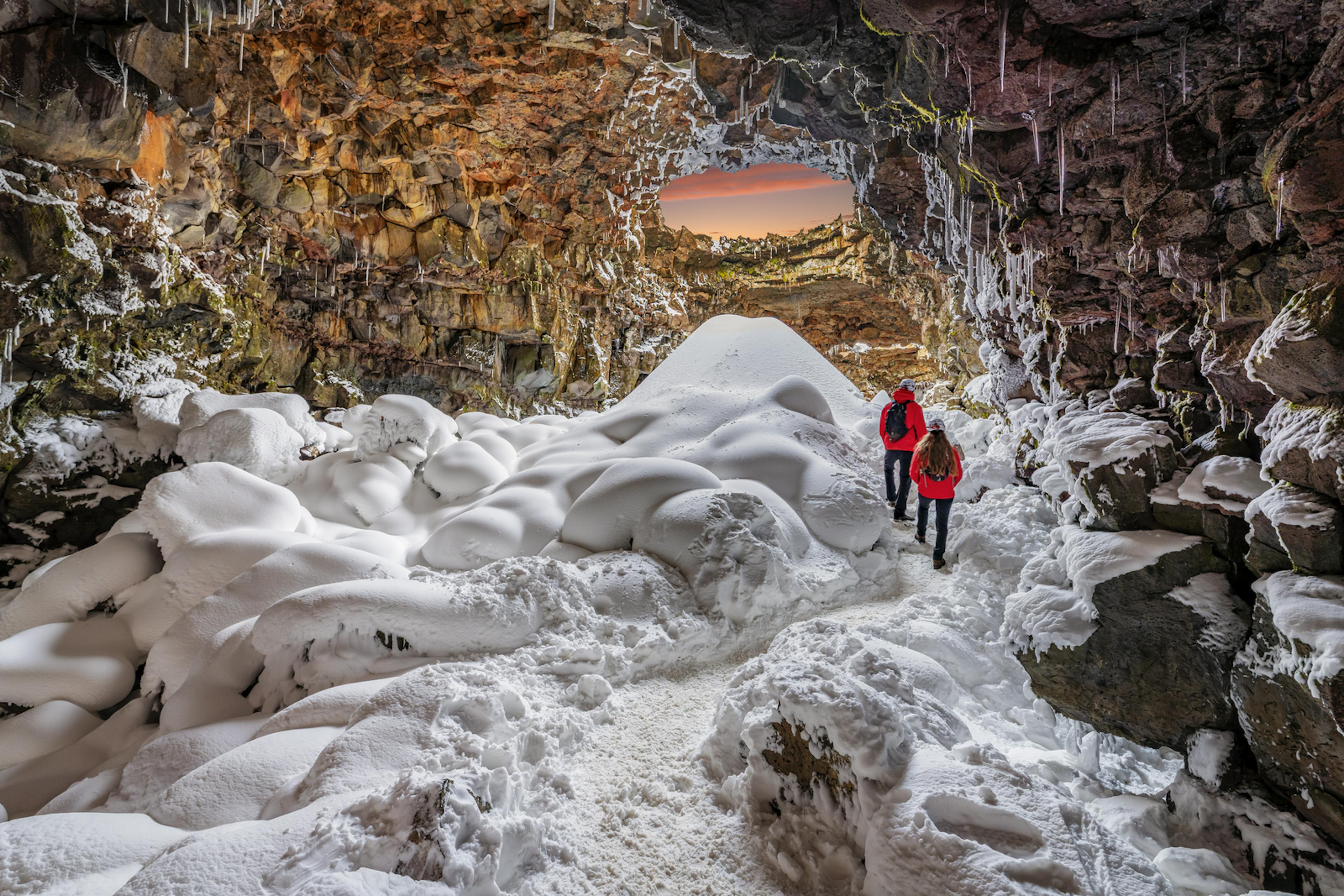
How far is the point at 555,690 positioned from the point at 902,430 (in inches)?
168

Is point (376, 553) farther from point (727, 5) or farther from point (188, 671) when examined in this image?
point (727, 5)

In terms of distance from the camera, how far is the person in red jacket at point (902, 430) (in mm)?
5719

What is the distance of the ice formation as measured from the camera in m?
1.71

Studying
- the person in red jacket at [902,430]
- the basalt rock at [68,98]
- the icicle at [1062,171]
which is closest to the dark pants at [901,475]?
the person in red jacket at [902,430]

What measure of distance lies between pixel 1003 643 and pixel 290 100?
12832mm

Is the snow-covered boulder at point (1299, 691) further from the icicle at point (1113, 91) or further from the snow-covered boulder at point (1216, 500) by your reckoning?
the icicle at point (1113, 91)

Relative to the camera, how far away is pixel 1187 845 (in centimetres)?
238

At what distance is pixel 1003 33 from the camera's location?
301 cm

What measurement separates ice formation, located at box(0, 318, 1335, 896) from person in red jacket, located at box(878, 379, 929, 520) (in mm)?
535

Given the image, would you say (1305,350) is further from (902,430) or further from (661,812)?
(902,430)

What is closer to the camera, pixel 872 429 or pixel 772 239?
pixel 872 429

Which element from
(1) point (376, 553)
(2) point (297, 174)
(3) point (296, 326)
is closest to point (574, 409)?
(3) point (296, 326)

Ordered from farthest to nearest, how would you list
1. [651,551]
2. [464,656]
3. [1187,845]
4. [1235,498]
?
1. [651,551]
2. [464,656]
3. [1235,498]
4. [1187,845]

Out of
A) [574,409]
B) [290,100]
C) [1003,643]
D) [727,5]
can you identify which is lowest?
[574,409]
